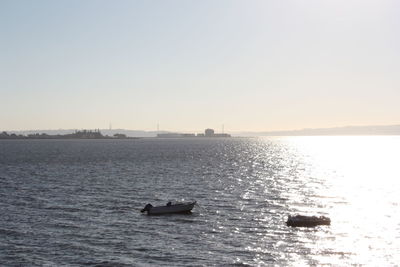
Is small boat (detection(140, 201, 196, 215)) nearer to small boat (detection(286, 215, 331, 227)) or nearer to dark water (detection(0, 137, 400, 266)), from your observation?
dark water (detection(0, 137, 400, 266))

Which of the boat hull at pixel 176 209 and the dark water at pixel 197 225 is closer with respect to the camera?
the dark water at pixel 197 225

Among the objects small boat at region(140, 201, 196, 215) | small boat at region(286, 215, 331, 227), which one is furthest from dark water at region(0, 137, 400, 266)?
small boat at region(140, 201, 196, 215)

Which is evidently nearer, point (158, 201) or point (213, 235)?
point (213, 235)

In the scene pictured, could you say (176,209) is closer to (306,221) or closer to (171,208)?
(171,208)

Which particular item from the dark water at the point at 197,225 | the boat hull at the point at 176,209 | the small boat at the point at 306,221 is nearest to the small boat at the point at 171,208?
the boat hull at the point at 176,209

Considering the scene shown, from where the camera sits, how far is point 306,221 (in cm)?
5978

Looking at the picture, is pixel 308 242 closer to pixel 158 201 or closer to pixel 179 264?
pixel 179 264

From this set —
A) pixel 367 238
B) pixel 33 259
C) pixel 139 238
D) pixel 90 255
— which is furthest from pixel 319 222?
pixel 33 259

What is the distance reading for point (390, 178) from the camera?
125m

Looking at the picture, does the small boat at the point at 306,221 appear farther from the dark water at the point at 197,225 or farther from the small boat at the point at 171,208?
the small boat at the point at 171,208

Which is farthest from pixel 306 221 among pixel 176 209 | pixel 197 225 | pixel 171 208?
pixel 171 208

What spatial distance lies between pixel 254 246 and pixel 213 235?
6.25 meters

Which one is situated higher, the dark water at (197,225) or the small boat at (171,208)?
the small boat at (171,208)

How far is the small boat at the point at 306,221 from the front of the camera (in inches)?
2346
